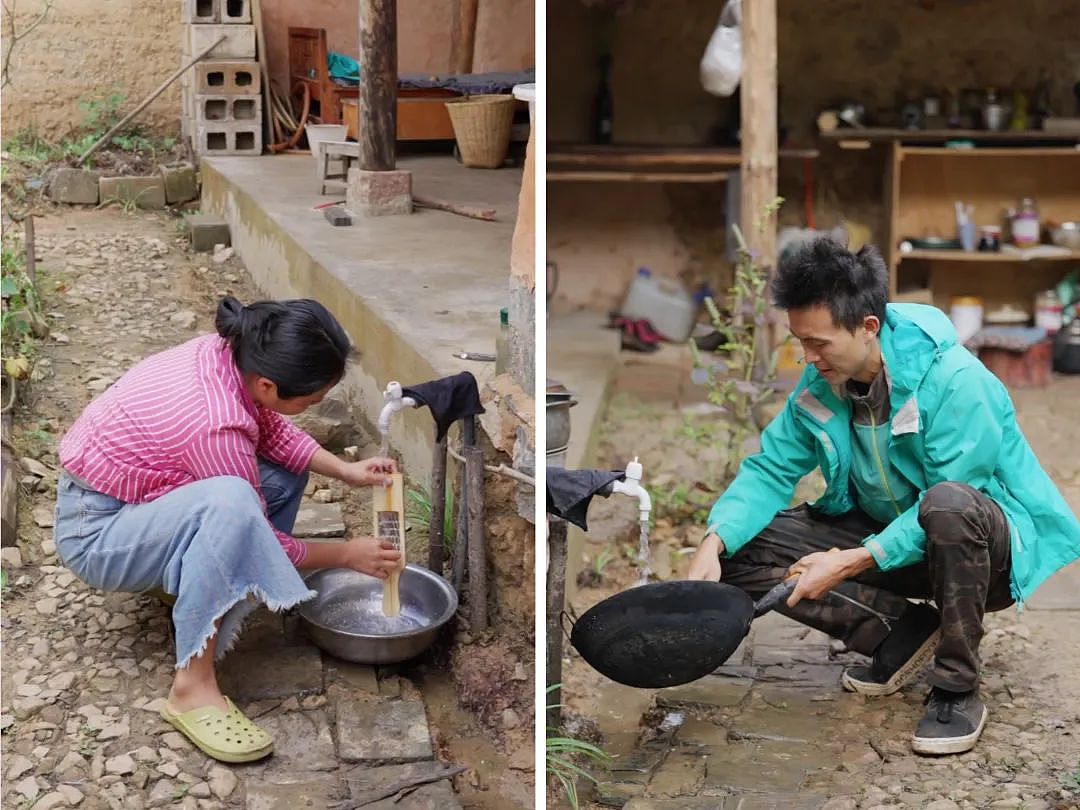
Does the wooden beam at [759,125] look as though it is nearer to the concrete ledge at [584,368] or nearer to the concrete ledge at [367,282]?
the concrete ledge at [584,368]

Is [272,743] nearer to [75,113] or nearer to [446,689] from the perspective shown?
[446,689]

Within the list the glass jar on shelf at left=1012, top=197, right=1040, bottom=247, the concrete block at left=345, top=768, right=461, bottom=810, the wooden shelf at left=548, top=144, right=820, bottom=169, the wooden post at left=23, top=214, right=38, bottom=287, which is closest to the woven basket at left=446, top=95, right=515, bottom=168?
the wooden post at left=23, top=214, right=38, bottom=287

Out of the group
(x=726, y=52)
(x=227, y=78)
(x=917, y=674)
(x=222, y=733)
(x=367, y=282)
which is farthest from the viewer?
(x=726, y=52)

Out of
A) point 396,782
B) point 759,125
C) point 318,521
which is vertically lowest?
point 396,782

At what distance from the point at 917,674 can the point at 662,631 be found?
2.66 ft

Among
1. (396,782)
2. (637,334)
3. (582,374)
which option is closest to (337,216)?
(396,782)

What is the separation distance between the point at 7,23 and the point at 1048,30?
495 cm

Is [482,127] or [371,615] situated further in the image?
[482,127]

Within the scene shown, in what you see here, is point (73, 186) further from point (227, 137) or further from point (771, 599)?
point (771, 599)

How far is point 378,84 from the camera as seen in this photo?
295cm

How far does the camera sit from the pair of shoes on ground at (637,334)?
580 centimetres

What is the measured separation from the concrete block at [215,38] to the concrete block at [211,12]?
0.4 inches

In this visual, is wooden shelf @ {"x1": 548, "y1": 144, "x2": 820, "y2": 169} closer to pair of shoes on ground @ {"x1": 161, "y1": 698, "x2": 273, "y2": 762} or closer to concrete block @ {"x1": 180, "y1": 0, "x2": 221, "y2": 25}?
concrete block @ {"x1": 180, "y1": 0, "x2": 221, "y2": 25}

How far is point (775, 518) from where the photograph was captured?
277cm
